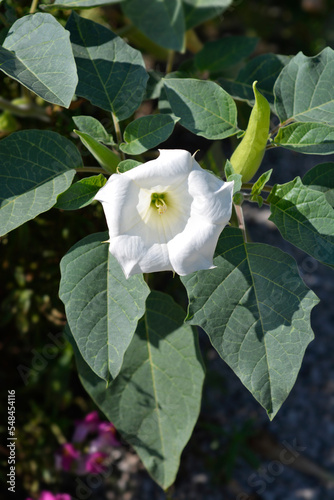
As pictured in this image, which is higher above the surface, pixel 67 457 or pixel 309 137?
pixel 309 137

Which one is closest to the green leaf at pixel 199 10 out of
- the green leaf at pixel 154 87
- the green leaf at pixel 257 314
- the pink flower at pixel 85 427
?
the green leaf at pixel 154 87

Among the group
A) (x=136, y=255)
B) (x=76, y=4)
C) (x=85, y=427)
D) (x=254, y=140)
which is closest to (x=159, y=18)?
(x=76, y=4)

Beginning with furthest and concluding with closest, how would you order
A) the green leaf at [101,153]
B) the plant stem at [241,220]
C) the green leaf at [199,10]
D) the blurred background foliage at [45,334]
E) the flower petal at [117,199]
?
the green leaf at [199,10] → the blurred background foliage at [45,334] → the plant stem at [241,220] → the green leaf at [101,153] → the flower petal at [117,199]

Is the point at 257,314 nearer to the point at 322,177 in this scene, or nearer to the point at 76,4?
the point at 322,177

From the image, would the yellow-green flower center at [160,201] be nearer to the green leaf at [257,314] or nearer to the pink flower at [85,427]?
the green leaf at [257,314]

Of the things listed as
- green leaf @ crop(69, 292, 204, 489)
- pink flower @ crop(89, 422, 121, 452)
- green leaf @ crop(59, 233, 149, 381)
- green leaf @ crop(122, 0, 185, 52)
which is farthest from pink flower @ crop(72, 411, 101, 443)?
green leaf @ crop(122, 0, 185, 52)

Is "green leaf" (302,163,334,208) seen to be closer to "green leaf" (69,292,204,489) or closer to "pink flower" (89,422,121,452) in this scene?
"green leaf" (69,292,204,489)

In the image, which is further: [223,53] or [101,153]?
[223,53]
